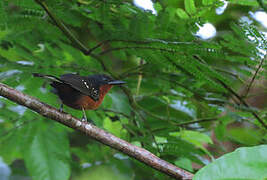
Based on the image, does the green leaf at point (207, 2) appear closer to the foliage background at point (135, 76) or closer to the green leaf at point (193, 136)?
the foliage background at point (135, 76)

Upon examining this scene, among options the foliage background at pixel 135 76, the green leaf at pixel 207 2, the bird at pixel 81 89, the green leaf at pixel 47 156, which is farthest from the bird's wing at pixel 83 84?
the green leaf at pixel 207 2

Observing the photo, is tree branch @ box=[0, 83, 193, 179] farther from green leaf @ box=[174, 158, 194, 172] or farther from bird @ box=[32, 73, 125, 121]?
green leaf @ box=[174, 158, 194, 172]

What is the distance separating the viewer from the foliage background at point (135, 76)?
8.68 ft

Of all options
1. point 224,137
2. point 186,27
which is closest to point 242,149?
point 186,27

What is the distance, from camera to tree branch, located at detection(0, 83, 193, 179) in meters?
2.12

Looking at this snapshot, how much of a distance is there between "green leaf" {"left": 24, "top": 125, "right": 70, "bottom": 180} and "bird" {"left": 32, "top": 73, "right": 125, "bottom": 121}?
1.87 ft

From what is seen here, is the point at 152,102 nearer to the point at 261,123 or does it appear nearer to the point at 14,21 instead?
the point at 261,123

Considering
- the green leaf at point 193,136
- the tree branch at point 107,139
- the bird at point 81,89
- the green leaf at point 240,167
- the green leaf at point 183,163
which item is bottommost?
the green leaf at point 193,136

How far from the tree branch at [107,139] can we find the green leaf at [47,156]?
1074 millimetres

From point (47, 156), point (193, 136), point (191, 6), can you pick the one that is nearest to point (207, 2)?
point (191, 6)

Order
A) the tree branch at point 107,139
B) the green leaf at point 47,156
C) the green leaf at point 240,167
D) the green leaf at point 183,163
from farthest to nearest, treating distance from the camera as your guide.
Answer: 1. the green leaf at point 47,156
2. the green leaf at point 183,163
3. the tree branch at point 107,139
4. the green leaf at point 240,167

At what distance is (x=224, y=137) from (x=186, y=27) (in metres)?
1.25

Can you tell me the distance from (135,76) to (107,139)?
1.45 metres

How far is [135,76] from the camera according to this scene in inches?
142
